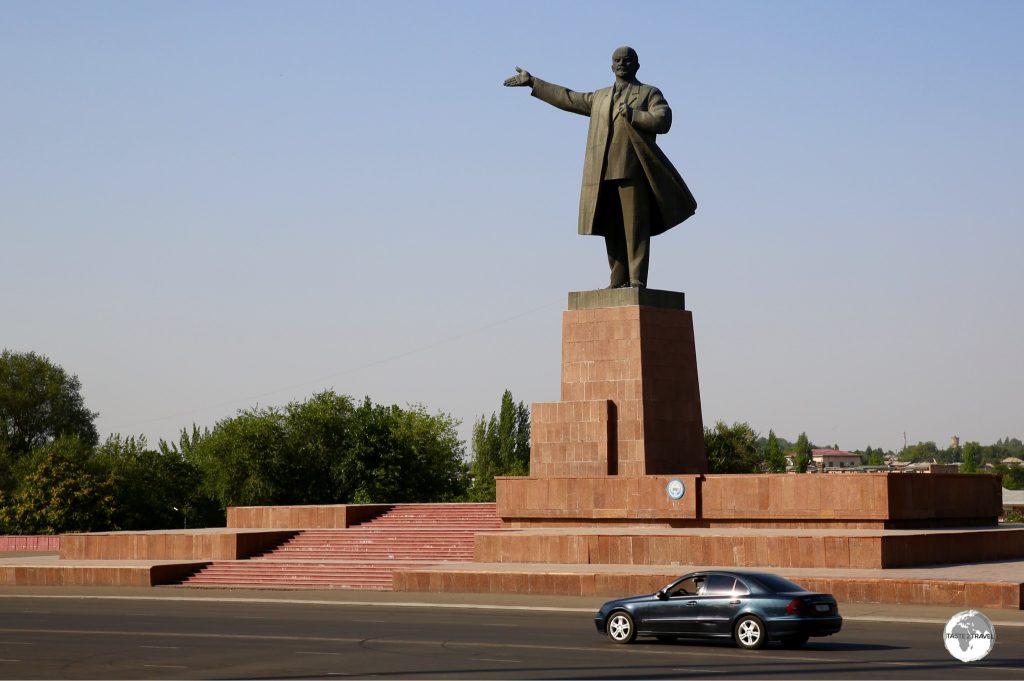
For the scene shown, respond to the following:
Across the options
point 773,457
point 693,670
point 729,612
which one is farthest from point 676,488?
point 773,457

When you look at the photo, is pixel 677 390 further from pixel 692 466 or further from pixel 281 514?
pixel 281 514

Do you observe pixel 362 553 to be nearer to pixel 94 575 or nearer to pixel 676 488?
pixel 94 575

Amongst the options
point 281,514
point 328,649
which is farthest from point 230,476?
point 328,649

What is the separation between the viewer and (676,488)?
104 feet

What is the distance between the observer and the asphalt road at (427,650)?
15633 millimetres

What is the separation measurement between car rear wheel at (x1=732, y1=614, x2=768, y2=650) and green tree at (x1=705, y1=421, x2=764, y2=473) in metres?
63.7

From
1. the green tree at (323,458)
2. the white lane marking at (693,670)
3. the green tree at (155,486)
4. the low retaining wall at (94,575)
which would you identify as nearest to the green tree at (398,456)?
the green tree at (323,458)

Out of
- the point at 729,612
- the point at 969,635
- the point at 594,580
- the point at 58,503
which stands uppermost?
the point at 969,635

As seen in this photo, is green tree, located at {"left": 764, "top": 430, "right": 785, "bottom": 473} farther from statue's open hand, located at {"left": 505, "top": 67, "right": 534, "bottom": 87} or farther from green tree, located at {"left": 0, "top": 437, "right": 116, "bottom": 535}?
statue's open hand, located at {"left": 505, "top": 67, "right": 534, "bottom": 87}

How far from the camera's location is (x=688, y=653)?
58.0ft

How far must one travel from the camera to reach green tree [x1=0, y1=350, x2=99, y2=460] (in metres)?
79.5

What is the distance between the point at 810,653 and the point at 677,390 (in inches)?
659

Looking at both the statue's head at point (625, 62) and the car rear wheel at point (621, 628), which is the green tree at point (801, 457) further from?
the car rear wheel at point (621, 628)

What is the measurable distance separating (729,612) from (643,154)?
60.0 ft
